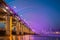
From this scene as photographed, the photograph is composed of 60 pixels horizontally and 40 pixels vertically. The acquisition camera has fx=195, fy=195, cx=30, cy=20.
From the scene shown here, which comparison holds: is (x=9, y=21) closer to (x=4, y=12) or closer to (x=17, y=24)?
(x=4, y=12)

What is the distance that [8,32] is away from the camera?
36.6 metres

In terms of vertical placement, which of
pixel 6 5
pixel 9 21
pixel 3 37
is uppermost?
pixel 6 5

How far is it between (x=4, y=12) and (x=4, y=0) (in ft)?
25.1

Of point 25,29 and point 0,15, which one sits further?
point 25,29

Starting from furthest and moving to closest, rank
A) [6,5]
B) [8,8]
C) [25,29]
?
[25,29] → [8,8] → [6,5]

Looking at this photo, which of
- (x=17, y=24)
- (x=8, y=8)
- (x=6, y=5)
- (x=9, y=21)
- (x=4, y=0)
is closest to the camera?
(x=4, y=0)

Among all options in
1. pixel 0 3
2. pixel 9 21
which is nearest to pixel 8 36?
pixel 9 21

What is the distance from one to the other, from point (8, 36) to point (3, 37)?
4.83ft

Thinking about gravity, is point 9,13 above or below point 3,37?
above

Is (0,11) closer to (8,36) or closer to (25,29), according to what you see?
(8,36)

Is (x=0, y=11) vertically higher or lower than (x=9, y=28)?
higher

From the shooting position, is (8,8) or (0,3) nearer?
(0,3)

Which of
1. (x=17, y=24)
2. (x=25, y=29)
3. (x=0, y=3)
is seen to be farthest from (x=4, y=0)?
(x=25, y=29)

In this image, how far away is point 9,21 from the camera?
3772cm
